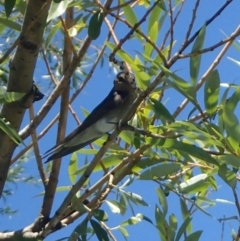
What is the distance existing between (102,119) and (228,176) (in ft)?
1.55

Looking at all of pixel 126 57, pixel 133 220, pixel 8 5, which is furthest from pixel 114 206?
pixel 8 5

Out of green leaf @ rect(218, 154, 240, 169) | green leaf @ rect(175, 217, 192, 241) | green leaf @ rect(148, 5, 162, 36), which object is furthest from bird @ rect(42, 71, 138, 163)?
green leaf @ rect(218, 154, 240, 169)

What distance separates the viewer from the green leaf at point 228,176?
2.72 ft

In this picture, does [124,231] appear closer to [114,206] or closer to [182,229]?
[114,206]

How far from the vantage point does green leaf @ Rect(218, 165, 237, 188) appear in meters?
0.83

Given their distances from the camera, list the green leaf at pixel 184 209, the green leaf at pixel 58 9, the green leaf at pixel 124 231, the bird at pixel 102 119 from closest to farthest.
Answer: the green leaf at pixel 58 9
the green leaf at pixel 184 209
the green leaf at pixel 124 231
the bird at pixel 102 119

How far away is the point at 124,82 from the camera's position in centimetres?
130

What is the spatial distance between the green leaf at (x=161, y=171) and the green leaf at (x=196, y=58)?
127 millimetres

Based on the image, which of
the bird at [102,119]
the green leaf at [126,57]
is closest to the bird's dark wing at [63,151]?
the bird at [102,119]

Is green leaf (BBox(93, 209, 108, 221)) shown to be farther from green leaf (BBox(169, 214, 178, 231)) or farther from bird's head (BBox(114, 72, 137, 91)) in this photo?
bird's head (BBox(114, 72, 137, 91))

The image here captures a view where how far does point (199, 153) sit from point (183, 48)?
0.14 m

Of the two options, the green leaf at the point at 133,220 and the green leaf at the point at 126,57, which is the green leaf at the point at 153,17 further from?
the green leaf at the point at 133,220

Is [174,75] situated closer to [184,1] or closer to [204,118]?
[204,118]

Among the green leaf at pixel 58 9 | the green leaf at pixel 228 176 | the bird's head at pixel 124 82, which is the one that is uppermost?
the green leaf at pixel 58 9
